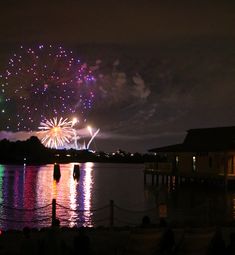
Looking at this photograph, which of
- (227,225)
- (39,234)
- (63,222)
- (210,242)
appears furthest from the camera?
(63,222)

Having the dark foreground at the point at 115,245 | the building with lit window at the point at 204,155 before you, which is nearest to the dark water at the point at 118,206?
the building with lit window at the point at 204,155

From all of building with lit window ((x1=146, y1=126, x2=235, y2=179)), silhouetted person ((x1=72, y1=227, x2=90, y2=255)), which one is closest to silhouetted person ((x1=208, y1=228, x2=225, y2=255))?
silhouetted person ((x1=72, y1=227, x2=90, y2=255))

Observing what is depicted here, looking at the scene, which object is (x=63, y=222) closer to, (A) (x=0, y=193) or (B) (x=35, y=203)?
(B) (x=35, y=203)

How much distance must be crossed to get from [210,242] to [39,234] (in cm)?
621

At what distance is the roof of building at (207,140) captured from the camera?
214 ft

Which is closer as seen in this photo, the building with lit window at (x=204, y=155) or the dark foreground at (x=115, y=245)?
the dark foreground at (x=115, y=245)

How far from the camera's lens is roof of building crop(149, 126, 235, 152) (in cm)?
6531

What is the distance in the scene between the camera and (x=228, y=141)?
68250mm

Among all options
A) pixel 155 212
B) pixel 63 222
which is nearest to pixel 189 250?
pixel 63 222

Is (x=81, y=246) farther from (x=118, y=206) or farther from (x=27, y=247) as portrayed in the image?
(x=118, y=206)

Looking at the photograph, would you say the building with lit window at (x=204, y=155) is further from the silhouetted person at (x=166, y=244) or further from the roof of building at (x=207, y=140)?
the silhouetted person at (x=166, y=244)

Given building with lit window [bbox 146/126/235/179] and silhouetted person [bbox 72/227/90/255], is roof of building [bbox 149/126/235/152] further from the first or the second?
silhouetted person [bbox 72/227/90/255]

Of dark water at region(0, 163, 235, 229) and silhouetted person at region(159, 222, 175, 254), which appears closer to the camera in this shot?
silhouetted person at region(159, 222, 175, 254)

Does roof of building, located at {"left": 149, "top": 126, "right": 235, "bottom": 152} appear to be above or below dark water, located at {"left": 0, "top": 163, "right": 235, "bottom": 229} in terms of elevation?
above
